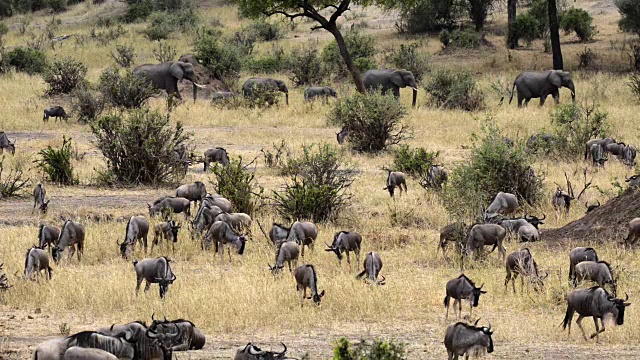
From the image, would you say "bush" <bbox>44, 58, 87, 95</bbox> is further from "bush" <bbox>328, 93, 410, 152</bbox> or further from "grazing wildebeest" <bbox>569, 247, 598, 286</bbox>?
"grazing wildebeest" <bbox>569, 247, 598, 286</bbox>

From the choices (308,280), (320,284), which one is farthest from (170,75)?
(308,280)

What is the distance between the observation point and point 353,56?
121 feet

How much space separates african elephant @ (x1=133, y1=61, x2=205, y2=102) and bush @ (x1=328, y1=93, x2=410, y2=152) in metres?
9.60

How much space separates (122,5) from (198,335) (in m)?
55.2

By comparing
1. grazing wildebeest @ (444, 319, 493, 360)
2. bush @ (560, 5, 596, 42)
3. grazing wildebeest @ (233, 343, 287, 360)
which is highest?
bush @ (560, 5, 596, 42)

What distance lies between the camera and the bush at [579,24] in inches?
1604

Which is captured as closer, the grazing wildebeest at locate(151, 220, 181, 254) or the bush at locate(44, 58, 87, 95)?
the grazing wildebeest at locate(151, 220, 181, 254)

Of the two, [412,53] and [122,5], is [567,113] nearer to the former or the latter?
[412,53]

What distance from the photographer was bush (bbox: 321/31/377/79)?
34.7 metres

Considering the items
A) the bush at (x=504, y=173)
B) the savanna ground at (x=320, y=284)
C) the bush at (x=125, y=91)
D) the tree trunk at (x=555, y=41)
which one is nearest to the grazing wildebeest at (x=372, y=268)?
the savanna ground at (x=320, y=284)

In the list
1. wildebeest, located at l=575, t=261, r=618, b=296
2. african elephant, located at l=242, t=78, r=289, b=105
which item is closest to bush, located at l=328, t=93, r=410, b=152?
african elephant, located at l=242, t=78, r=289, b=105

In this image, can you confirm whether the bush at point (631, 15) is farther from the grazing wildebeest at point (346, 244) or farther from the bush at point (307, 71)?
the grazing wildebeest at point (346, 244)

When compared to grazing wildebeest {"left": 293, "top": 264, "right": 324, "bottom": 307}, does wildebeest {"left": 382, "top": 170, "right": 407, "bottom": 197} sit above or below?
below

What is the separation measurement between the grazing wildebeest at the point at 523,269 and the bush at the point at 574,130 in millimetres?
9564
